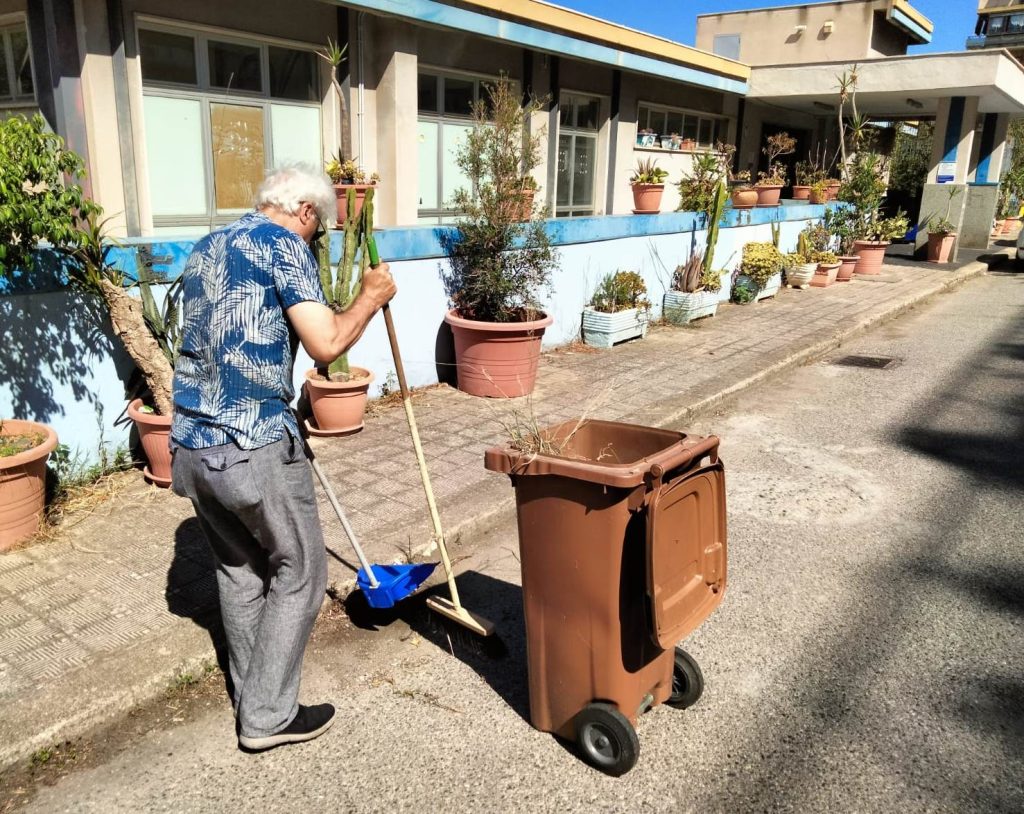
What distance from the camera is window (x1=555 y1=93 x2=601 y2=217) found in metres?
14.3

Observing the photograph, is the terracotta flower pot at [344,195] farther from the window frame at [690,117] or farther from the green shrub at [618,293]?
the window frame at [690,117]

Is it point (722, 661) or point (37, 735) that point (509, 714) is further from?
point (37, 735)

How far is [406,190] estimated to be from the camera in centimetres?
1031

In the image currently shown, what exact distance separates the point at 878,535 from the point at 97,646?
4095 mm

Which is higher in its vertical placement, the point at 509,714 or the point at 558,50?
the point at 558,50

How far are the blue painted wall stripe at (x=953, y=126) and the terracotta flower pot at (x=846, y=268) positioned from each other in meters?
5.42

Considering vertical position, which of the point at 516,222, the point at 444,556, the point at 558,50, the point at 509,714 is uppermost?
the point at 558,50

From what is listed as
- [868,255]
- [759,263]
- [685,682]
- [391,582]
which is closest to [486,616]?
[391,582]

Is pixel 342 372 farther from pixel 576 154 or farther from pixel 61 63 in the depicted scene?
pixel 576 154

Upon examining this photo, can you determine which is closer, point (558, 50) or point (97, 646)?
point (97, 646)

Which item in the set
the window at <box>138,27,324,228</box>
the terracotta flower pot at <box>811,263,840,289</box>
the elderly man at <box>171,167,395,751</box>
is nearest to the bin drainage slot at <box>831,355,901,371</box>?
the terracotta flower pot at <box>811,263,840,289</box>

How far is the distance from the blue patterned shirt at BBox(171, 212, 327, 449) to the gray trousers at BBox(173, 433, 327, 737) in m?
0.08

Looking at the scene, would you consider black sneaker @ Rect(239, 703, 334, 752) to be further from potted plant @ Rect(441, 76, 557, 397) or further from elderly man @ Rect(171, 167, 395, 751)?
potted plant @ Rect(441, 76, 557, 397)

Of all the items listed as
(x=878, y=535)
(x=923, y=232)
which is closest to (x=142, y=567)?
(x=878, y=535)
